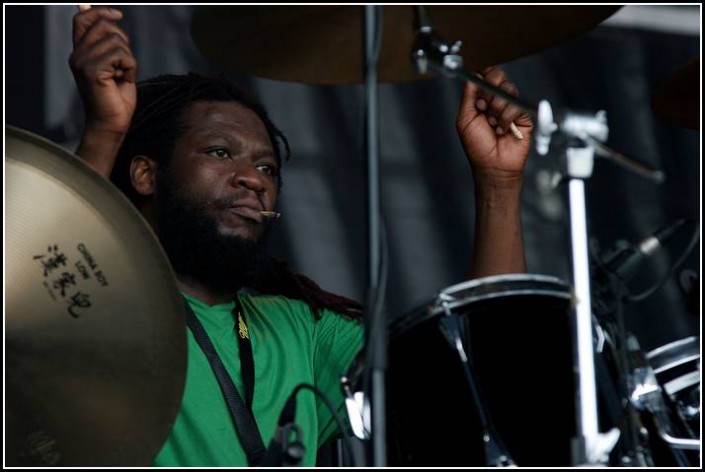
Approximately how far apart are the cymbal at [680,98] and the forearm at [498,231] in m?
0.32

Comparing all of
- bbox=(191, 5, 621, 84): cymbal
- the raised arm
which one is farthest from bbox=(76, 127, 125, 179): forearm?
the raised arm

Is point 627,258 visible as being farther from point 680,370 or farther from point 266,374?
point 266,374

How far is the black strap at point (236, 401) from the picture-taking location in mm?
2473

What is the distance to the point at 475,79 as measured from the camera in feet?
6.39

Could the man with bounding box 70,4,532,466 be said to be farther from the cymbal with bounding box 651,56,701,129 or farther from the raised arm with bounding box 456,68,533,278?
the cymbal with bounding box 651,56,701,129

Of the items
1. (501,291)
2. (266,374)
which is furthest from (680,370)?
(266,374)

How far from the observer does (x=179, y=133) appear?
2.82m

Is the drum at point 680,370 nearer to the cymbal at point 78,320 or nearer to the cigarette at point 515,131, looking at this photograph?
the cigarette at point 515,131

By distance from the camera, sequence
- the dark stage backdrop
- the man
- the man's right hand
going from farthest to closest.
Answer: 1. the dark stage backdrop
2. the man
3. the man's right hand

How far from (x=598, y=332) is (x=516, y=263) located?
63 cm

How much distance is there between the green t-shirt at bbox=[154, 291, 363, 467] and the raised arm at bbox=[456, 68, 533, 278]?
32 cm

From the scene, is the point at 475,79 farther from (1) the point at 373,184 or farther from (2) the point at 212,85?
(2) the point at 212,85

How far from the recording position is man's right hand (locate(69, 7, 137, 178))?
89.5 inches

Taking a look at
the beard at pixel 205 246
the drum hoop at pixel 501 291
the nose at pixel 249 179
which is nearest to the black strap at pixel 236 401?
the beard at pixel 205 246
